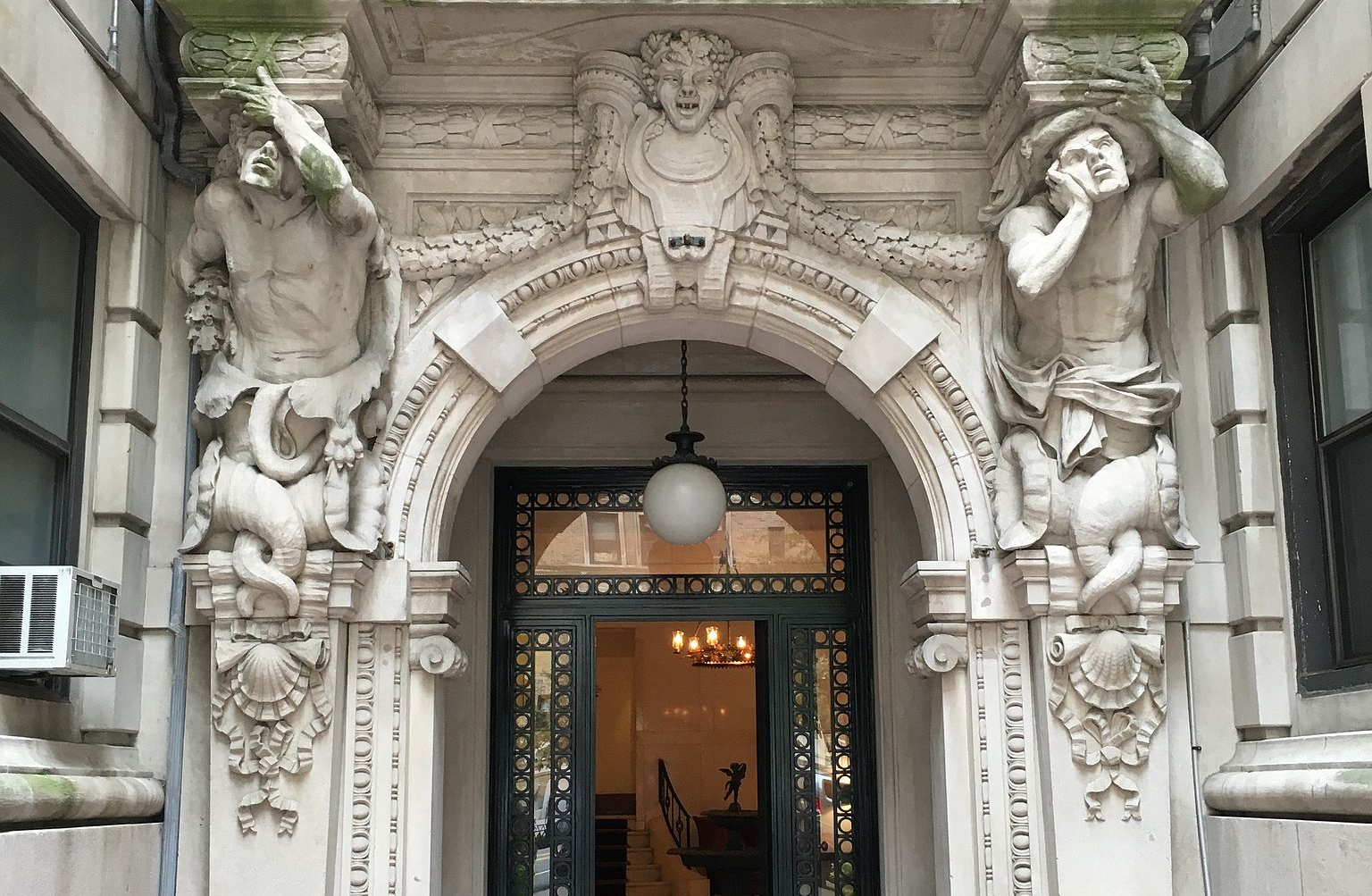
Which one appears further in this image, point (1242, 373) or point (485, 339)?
point (485, 339)

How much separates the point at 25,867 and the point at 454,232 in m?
3.08

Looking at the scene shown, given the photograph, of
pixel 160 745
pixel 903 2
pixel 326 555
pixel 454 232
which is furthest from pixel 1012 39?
pixel 160 745

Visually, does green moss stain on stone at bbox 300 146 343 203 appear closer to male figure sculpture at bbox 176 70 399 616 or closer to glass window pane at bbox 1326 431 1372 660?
male figure sculpture at bbox 176 70 399 616

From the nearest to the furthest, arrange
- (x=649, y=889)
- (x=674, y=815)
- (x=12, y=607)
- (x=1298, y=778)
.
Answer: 1. (x=12, y=607)
2. (x=1298, y=778)
3. (x=649, y=889)
4. (x=674, y=815)

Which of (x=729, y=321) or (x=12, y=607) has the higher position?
(x=729, y=321)

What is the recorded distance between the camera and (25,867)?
4.43 meters

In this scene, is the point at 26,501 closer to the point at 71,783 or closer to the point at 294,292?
the point at 71,783

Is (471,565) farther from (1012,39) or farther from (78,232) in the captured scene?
(1012,39)

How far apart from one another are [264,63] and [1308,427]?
4.47m

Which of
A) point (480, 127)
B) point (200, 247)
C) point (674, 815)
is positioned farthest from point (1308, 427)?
point (674, 815)

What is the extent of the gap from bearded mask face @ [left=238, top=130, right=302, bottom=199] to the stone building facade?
37mm

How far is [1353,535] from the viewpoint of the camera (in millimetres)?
5191

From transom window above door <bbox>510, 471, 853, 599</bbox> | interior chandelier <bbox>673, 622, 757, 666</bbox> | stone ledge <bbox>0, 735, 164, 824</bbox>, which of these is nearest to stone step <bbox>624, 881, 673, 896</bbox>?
interior chandelier <bbox>673, 622, 757, 666</bbox>

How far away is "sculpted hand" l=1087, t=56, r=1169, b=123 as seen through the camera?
533cm
